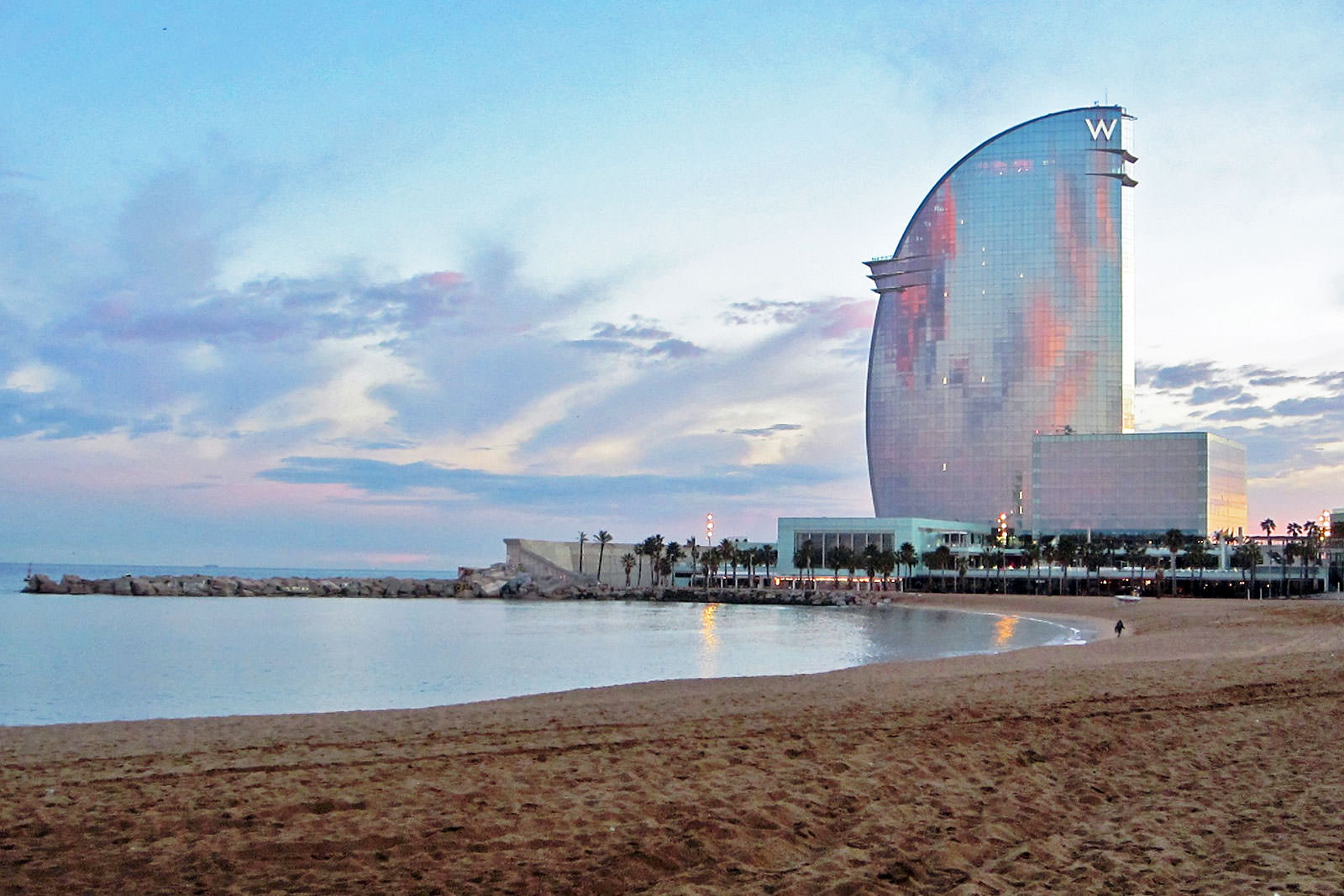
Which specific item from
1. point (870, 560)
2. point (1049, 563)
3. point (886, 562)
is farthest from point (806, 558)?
point (1049, 563)

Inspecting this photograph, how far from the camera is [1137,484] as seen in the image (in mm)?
147375

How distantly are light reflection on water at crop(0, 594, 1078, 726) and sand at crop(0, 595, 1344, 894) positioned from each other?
942 cm

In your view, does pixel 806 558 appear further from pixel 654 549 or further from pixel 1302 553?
pixel 1302 553

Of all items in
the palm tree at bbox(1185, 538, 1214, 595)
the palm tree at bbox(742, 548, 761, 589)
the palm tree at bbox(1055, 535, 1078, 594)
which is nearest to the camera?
the palm tree at bbox(1185, 538, 1214, 595)

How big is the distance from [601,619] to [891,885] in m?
62.1

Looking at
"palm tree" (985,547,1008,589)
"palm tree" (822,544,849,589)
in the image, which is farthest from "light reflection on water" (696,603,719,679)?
"palm tree" (985,547,1008,589)

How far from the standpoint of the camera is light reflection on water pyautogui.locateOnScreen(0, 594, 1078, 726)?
89.3ft

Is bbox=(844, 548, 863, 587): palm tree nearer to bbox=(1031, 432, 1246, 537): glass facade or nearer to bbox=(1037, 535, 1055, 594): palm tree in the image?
bbox=(1037, 535, 1055, 594): palm tree

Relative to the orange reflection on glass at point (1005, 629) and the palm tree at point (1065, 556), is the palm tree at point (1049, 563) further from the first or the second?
the orange reflection on glass at point (1005, 629)

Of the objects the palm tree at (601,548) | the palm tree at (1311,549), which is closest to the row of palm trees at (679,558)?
the palm tree at (601,548)

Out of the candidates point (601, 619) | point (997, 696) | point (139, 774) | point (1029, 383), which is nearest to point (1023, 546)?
point (1029, 383)

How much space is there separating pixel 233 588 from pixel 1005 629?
236 ft

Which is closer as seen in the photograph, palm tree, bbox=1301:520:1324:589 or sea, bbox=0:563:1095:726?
sea, bbox=0:563:1095:726

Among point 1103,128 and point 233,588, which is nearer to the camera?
point 233,588
